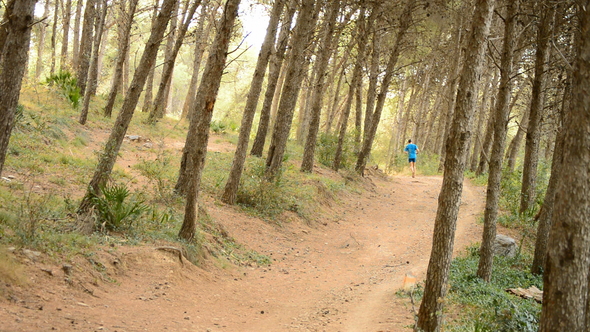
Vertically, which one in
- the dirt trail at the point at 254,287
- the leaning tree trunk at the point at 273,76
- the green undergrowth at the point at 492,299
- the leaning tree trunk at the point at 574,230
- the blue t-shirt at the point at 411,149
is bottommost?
the dirt trail at the point at 254,287

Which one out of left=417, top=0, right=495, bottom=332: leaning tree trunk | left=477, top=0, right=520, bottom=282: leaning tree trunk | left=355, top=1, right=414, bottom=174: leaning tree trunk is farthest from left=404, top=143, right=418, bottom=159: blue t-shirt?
left=417, top=0, right=495, bottom=332: leaning tree trunk

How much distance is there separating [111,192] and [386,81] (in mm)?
14396

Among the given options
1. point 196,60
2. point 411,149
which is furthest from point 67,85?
point 411,149

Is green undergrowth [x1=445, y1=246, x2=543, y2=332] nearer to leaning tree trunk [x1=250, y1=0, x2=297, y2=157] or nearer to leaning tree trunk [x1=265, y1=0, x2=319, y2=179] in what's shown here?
leaning tree trunk [x1=265, y1=0, x2=319, y2=179]

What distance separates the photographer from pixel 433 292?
6.09 m

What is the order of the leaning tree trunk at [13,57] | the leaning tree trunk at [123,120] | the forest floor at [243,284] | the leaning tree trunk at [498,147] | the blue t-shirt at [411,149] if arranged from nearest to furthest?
the leaning tree trunk at [13,57] → the forest floor at [243,284] → the leaning tree trunk at [123,120] → the leaning tree trunk at [498,147] → the blue t-shirt at [411,149]

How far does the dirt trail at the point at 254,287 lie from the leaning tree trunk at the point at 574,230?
2477 millimetres

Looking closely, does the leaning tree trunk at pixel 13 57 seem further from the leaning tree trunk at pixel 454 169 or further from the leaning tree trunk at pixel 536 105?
the leaning tree trunk at pixel 536 105

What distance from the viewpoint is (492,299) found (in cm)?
748

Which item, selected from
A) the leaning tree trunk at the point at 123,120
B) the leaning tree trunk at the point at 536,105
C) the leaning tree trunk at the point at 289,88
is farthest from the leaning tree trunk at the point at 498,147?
the leaning tree trunk at the point at 123,120

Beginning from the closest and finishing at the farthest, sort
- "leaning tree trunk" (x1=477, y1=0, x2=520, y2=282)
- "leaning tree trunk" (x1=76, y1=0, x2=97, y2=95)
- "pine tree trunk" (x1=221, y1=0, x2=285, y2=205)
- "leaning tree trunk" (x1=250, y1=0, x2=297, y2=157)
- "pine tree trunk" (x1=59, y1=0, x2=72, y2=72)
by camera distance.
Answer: "leaning tree trunk" (x1=477, y1=0, x2=520, y2=282) → "pine tree trunk" (x1=221, y1=0, x2=285, y2=205) → "leaning tree trunk" (x1=250, y1=0, x2=297, y2=157) → "leaning tree trunk" (x1=76, y1=0, x2=97, y2=95) → "pine tree trunk" (x1=59, y1=0, x2=72, y2=72)

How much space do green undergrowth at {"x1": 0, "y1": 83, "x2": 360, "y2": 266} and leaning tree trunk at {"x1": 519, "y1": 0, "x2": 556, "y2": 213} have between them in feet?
19.1

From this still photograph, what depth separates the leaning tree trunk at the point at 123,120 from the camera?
26.2 ft

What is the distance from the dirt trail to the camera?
17.7 ft
